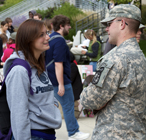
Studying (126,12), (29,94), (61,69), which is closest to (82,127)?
(61,69)

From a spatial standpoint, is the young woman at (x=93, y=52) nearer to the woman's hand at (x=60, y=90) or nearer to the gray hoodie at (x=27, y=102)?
the woman's hand at (x=60, y=90)

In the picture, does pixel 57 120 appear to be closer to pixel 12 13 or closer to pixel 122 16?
pixel 122 16

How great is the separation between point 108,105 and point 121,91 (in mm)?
170

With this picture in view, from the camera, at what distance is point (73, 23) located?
63.0ft

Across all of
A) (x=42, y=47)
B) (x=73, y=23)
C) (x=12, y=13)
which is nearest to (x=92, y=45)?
(x=42, y=47)

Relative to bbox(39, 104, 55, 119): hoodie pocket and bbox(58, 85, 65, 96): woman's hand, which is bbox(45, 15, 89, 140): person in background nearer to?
bbox(58, 85, 65, 96): woman's hand

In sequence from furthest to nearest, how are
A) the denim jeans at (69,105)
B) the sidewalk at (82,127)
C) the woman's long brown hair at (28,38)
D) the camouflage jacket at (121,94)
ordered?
the sidewalk at (82,127) → the denim jeans at (69,105) → the woman's long brown hair at (28,38) → the camouflage jacket at (121,94)

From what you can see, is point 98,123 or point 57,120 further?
point 57,120

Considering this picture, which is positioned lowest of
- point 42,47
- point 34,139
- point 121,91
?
point 34,139

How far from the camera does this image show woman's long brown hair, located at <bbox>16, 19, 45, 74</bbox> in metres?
2.18

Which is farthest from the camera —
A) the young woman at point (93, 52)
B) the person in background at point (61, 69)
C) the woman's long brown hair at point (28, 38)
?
the young woman at point (93, 52)

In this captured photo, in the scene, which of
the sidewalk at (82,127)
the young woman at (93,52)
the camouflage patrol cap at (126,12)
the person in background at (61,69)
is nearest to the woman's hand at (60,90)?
the person in background at (61,69)

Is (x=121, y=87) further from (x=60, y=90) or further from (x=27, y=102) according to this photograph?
(x=60, y=90)

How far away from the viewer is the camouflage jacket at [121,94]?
1860 millimetres
